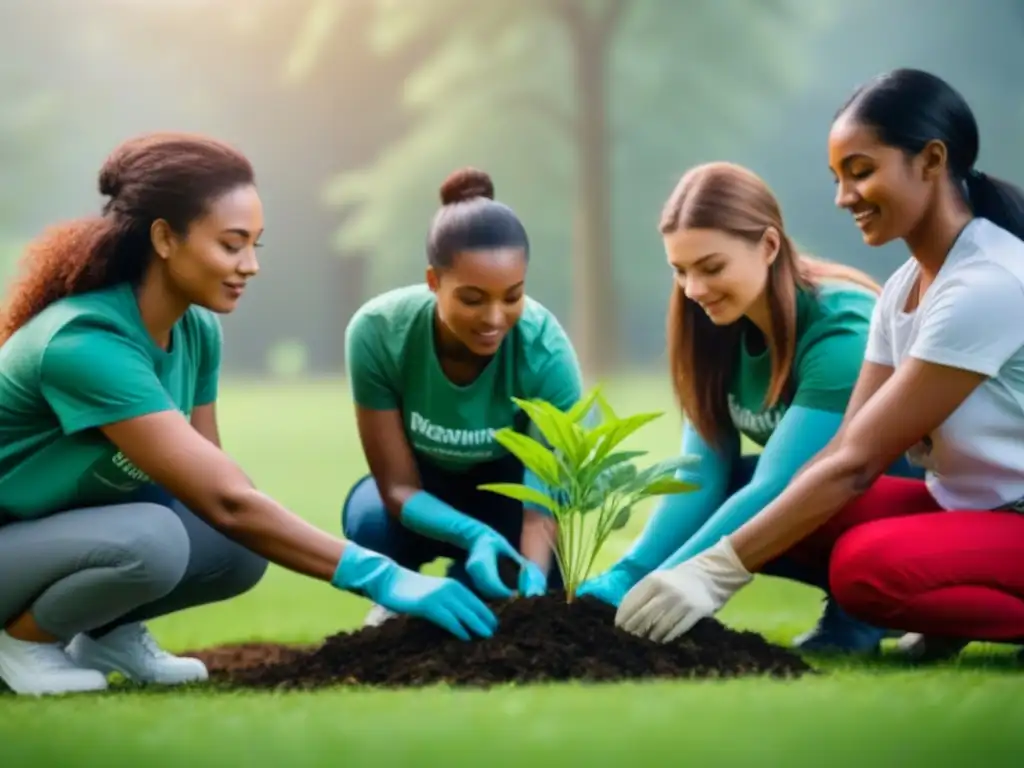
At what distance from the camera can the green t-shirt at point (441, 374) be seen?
283cm

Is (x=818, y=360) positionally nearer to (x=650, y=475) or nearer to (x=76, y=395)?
(x=650, y=475)

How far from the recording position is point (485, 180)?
2793mm

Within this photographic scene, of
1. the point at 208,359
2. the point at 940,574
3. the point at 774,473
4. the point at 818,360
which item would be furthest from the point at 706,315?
the point at 208,359

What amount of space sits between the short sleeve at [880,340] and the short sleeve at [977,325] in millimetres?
254

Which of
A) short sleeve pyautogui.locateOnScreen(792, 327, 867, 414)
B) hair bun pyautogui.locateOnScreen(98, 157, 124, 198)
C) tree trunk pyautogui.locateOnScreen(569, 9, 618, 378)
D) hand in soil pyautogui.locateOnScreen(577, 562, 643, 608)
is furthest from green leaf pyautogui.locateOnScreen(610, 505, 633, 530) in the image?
tree trunk pyautogui.locateOnScreen(569, 9, 618, 378)

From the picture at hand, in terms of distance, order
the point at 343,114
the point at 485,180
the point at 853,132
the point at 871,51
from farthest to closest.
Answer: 1. the point at 343,114
2. the point at 871,51
3. the point at 485,180
4. the point at 853,132

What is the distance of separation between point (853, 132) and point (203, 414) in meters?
1.46

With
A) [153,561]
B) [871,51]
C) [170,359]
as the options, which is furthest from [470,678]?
[871,51]

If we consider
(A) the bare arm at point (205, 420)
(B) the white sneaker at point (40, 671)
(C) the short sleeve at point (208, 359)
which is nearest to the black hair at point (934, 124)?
(C) the short sleeve at point (208, 359)

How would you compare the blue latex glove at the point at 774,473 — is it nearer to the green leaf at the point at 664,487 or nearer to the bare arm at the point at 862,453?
the bare arm at the point at 862,453

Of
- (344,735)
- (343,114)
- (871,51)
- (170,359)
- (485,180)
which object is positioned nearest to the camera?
(344,735)

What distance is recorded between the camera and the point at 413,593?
233 cm

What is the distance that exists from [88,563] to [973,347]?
5.37 feet

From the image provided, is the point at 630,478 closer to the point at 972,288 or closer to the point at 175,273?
the point at 972,288
